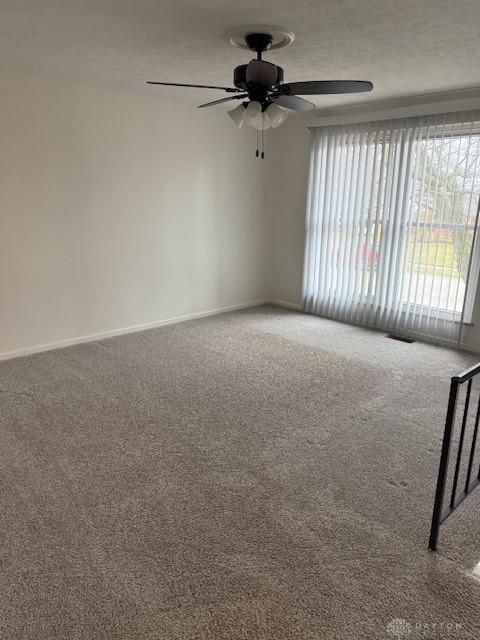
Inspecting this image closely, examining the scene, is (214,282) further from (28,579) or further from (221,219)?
(28,579)

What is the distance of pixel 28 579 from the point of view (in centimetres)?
177

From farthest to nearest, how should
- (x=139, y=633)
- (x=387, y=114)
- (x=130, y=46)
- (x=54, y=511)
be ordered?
(x=387, y=114), (x=130, y=46), (x=54, y=511), (x=139, y=633)

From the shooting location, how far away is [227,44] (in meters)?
2.94

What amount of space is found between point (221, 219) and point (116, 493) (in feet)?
12.5

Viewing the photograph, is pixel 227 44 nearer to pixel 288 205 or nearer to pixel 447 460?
pixel 447 460

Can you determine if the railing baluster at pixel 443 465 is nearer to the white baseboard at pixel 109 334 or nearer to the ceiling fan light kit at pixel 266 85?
the ceiling fan light kit at pixel 266 85

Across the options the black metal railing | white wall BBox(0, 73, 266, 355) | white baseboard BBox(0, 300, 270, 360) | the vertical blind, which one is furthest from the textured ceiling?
white baseboard BBox(0, 300, 270, 360)

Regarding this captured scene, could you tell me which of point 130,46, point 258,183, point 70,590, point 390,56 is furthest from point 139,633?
point 258,183

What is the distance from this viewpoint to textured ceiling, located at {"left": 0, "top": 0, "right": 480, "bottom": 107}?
7.74 ft

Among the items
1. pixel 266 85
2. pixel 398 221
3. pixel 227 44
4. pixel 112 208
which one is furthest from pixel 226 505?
pixel 398 221

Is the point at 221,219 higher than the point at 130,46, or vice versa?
the point at 130,46

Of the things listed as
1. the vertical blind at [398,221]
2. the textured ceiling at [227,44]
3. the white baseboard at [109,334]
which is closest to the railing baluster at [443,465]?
the textured ceiling at [227,44]

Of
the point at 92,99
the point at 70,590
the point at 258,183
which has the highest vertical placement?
the point at 92,99

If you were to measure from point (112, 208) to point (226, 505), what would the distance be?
3.25 metres
